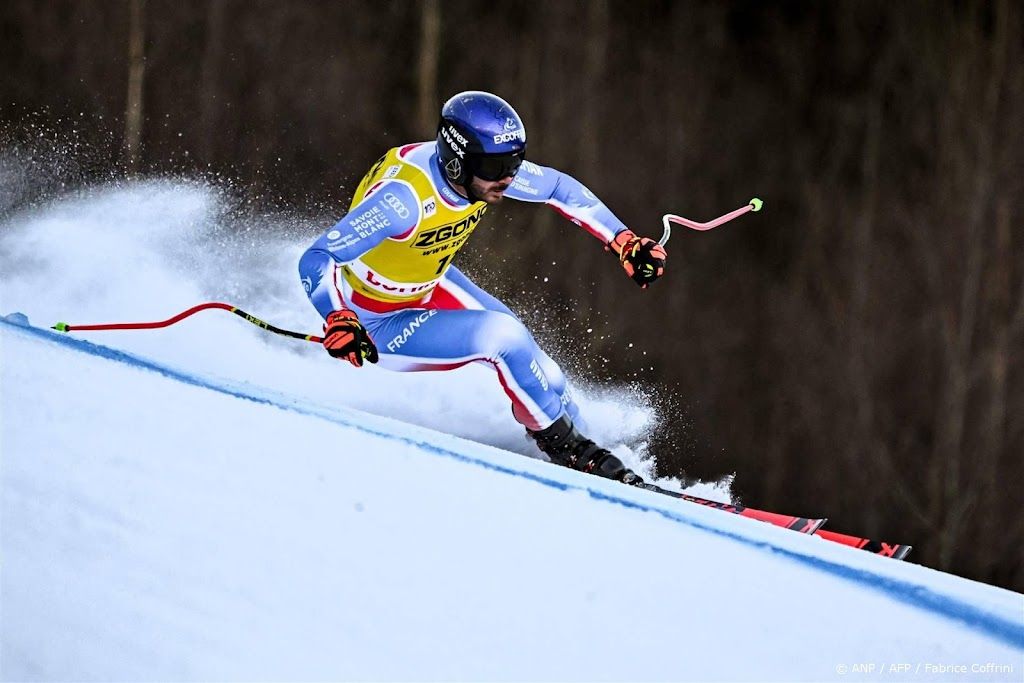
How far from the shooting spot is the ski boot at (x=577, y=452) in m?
2.86

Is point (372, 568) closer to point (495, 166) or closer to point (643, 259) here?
point (495, 166)

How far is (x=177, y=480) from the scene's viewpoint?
1949 millimetres

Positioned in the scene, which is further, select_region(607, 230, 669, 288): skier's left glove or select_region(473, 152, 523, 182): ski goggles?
select_region(607, 230, 669, 288): skier's left glove

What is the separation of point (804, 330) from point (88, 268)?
410 cm

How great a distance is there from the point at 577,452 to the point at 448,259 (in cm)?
61

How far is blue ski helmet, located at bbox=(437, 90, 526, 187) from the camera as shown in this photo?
2.60m

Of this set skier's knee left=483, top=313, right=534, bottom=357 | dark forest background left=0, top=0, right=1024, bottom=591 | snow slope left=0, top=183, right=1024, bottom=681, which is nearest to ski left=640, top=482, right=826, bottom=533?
skier's knee left=483, top=313, right=534, bottom=357

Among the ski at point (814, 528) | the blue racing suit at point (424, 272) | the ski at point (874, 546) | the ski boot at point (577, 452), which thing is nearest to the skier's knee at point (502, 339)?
the blue racing suit at point (424, 272)

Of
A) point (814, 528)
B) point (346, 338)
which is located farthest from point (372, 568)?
point (814, 528)

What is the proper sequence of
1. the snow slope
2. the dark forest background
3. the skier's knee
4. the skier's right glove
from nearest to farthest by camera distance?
the snow slope
the skier's right glove
the skier's knee
the dark forest background

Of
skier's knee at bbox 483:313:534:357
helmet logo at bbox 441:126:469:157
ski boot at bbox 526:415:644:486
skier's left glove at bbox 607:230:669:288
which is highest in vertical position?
helmet logo at bbox 441:126:469:157

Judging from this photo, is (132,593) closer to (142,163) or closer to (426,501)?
(426,501)

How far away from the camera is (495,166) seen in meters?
2.63

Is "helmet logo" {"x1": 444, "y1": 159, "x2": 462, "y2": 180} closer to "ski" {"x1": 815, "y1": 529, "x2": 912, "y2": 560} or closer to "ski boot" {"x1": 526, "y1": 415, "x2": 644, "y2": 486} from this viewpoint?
"ski boot" {"x1": 526, "y1": 415, "x2": 644, "y2": 486}
